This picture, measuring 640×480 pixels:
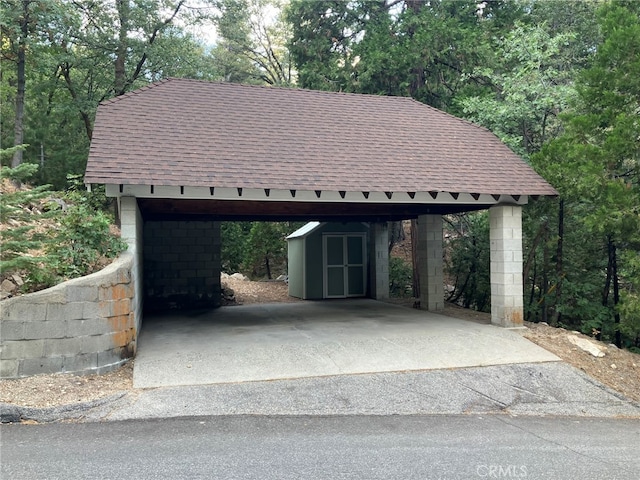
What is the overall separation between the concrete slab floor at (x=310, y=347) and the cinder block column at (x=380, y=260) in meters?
4.33

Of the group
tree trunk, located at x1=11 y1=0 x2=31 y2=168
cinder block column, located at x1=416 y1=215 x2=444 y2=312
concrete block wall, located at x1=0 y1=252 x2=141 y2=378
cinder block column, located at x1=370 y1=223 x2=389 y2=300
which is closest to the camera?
concrete block wall, located at x1=0 y1=252 x2=141 y2=378

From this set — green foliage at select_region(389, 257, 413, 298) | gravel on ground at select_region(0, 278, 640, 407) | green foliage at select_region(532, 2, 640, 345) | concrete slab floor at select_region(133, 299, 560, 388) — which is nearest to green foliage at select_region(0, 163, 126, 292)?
gravel on ground at select_region(0, 278, 640, 407)

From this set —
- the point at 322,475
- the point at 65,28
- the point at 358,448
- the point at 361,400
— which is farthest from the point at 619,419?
the point at 65,28

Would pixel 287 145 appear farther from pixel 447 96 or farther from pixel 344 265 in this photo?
pixel 447 96

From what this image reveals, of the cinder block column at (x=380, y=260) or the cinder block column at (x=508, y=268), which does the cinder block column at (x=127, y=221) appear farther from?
the cinder block column at (x=380, y=260)

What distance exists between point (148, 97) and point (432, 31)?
35.1ft

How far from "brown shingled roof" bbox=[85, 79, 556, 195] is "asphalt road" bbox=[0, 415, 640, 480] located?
3997mm

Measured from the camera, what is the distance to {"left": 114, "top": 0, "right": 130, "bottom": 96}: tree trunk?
1575cm

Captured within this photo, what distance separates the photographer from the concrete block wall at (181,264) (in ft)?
43.9

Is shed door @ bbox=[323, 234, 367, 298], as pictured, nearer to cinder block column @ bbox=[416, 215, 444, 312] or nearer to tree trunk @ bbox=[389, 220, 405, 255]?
cinder block column @ bbox=[416, 215, 444, 312]

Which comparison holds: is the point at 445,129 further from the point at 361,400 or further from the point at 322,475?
the point at 322,475

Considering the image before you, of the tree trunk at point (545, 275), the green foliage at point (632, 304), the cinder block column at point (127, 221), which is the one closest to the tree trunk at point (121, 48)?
the cinder block column at point (127, 221)

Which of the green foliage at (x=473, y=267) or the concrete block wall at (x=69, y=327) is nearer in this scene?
the concrete block wall at (x=69, y=327)

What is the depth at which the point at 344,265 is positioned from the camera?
54.5 ft
